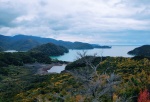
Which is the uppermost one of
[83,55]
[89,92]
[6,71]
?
[83,55]

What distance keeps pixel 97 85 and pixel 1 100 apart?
123 ft

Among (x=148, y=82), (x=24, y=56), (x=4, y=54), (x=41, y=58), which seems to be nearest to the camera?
(x=148, y=82)

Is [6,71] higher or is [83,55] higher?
[83,55]

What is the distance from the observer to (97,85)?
77.0 ft

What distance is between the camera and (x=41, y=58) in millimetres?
174500

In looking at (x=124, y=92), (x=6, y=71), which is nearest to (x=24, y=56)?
(x=6, y=71)

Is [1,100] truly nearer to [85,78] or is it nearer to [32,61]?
[85,78]

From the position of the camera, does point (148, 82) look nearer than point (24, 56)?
Yes

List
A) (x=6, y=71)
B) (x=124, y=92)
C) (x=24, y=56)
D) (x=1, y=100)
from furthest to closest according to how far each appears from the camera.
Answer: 1. (x=24, y=56)
2. (x=6, y=71)
3. (x=1, y=100)
4. (x=124, y=92)

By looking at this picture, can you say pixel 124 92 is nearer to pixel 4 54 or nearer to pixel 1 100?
pixel 1 100

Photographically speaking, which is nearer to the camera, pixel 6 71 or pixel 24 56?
pixel 6 71

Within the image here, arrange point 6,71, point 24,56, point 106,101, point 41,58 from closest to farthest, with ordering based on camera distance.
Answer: point 106,101 → point 6,71 → point 24,56 → point 41,58

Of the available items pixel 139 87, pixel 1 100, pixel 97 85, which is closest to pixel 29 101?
pixel 1 100

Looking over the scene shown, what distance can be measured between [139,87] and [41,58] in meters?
138
